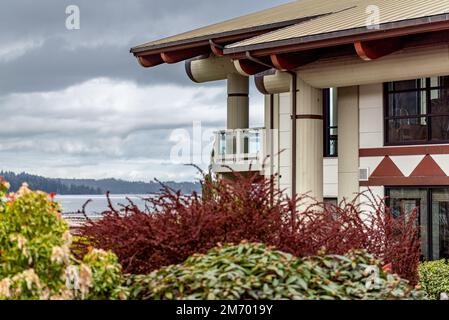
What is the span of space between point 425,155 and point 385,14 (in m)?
3.32

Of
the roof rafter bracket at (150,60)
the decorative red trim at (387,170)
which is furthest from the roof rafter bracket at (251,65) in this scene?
the roof rafter bracket at (150,60)

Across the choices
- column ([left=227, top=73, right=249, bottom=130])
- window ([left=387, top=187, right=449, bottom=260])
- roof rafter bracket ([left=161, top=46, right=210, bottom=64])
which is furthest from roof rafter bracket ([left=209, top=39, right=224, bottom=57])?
window ([left=387, top=187, right=449, bottom=260])

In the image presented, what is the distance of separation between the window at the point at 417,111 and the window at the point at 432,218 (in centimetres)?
115

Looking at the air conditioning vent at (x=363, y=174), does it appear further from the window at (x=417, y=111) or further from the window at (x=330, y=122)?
the window at (x=330, y=122)

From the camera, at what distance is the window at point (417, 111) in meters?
18.2

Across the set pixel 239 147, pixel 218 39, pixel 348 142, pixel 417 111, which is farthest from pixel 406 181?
pixel 218 39

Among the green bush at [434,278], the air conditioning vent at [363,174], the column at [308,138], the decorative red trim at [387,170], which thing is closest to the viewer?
the green bush at [434,278]

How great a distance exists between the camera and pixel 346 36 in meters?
16.4

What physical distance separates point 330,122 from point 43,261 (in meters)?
14.3

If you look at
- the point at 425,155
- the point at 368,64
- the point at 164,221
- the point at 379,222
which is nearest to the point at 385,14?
the point at 368,64

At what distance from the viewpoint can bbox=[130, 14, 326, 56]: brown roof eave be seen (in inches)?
818
